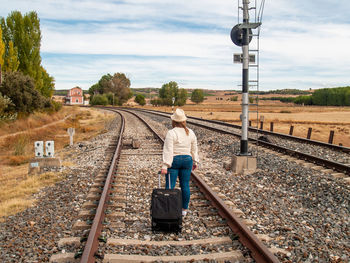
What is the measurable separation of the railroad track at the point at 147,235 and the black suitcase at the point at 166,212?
12 cm

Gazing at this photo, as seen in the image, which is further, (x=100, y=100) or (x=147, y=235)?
(x=100, y=100)

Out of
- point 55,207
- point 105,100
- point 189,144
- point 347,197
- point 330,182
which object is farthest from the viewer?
point 105,100

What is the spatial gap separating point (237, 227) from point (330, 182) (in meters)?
4.09

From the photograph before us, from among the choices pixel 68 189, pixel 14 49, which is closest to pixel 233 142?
pixel 68 189

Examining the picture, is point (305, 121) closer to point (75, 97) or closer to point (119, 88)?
point (119, 88)

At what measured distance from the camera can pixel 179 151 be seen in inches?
206

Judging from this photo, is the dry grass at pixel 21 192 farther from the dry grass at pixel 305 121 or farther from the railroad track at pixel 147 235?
the dry grass at pixel 305 121

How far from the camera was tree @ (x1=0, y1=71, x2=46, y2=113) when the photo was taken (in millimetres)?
29172

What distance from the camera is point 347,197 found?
266 inches

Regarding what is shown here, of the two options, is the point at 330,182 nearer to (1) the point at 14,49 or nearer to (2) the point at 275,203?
(2) the point at 275,203

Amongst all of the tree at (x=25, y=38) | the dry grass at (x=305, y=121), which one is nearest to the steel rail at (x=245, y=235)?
the dry grass at (x=305, y=121)

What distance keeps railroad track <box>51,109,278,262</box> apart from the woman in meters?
0.64

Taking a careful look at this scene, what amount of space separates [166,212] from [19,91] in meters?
29.0

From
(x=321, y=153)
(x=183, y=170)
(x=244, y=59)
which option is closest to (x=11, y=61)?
(x=244, y=59)
